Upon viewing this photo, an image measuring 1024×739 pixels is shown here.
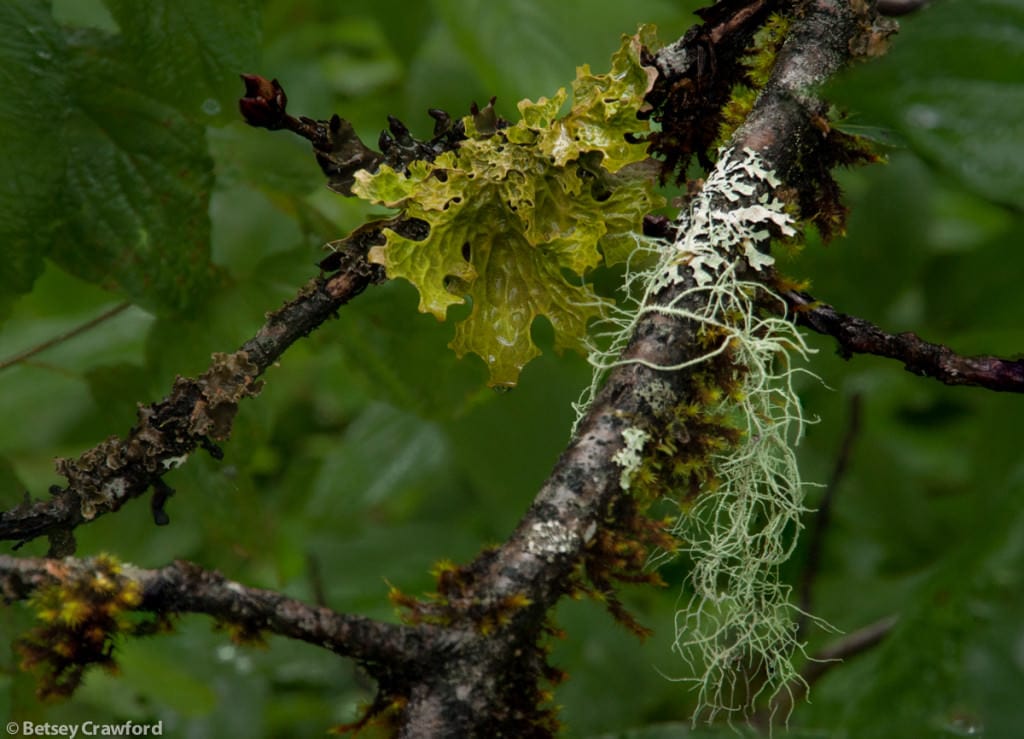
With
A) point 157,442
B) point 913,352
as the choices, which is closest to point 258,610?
point 157,442

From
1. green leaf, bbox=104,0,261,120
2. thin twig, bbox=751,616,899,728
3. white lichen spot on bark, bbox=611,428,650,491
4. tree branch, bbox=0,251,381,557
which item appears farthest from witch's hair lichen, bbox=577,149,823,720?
thin twig, bbox=751,616,899,728

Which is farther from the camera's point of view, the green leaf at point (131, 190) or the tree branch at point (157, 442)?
the green leaf at point (131, 190)

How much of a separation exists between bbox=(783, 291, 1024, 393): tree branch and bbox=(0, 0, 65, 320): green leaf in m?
0.80

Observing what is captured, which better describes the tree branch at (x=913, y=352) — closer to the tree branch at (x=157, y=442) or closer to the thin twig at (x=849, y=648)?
the tree branch at (x=157, y=442)

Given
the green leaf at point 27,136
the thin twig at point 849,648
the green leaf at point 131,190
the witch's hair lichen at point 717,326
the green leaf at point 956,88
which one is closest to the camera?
the green leaf at point 956,88

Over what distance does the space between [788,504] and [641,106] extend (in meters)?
0.42

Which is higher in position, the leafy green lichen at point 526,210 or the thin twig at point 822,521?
the leafy green lichen at point 526,210

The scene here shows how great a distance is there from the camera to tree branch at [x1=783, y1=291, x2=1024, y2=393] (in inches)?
29.5

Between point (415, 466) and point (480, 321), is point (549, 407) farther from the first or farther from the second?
point (480, 321)

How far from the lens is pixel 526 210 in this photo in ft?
2.97

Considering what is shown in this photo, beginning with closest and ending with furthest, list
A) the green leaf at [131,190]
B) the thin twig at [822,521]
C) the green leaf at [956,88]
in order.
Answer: the green leaf at [956,88], the green leaf at [131,190], the thin twig at [822,521]

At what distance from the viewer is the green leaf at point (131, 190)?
1.22 meters
